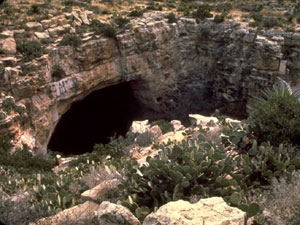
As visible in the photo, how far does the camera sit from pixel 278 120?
8094 millimetres

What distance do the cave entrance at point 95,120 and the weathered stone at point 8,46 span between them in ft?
18.6

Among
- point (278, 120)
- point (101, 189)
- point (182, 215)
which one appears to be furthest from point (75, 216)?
point (278, 120)

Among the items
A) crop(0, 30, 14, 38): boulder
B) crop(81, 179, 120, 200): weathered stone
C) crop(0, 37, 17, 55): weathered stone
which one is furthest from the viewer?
crop(0, 30, 14, 38): boulder

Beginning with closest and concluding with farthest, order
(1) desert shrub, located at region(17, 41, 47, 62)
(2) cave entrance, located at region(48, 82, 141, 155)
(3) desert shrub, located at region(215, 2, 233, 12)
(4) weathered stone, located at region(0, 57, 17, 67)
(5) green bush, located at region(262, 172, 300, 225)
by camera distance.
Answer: (5) green bush, located at region(262, 172, 300, 225) → (4) weathered stone, located at region(0, 57, 17, 67) → (1) desert shrub, located at region(17, 41, 47, 62) → (2) cave entrance, located at region(48, 82, 141, 155) → (3) desert shrub, located at region(215, 2, 233, 12)

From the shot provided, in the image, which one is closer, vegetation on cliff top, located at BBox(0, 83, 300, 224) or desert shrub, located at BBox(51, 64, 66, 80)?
vegetation on cliff top, located at BBox(0, 83, 300, 224)

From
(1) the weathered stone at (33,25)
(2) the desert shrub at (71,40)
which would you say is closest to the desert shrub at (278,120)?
(2) the desert shrub at (71,40)

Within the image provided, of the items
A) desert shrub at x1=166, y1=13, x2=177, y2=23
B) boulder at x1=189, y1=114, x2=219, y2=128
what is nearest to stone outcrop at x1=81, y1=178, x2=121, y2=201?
boulder at x1=189, y1=114, x2=219, y2=128

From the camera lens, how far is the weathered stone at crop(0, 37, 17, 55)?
602 inches

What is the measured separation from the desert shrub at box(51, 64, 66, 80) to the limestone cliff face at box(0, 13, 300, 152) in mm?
139

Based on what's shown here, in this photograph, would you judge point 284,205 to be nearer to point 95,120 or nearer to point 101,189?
point 101,189

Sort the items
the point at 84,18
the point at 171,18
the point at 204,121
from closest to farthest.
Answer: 1. the point at 204,121
2. the point at 84,18
3. the point at 171,18

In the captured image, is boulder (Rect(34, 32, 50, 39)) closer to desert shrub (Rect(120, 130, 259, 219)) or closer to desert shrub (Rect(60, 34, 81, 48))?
desert shrub (Rect(60, 34, 81, 48))

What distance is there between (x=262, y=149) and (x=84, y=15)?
14751 millimetres

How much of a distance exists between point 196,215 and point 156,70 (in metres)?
16.6
